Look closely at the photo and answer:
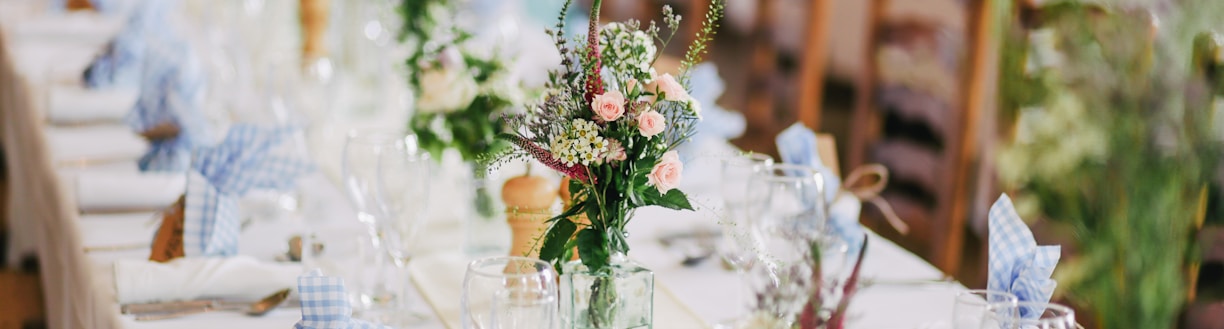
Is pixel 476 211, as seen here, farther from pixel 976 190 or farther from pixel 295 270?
pixel 976 190

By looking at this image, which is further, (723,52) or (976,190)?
(723,52)

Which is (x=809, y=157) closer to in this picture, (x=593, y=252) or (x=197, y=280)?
(x=593, y=252)

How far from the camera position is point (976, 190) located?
4719 millimetres

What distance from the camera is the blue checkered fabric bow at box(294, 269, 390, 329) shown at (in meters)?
1.20

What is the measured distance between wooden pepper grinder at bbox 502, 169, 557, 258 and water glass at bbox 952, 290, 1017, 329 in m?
0.59

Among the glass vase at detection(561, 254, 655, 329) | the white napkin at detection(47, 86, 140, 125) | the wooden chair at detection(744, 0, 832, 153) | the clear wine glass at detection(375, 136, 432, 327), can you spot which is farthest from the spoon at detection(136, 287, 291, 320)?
the wooden chair at detection(744, 0, 832, 153)

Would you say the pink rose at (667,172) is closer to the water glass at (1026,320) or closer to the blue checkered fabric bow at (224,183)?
the water glass at (1026,320)

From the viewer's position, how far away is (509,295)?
1179 millimetres

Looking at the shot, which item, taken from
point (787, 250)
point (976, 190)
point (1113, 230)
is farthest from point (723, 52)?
point (787, 250)

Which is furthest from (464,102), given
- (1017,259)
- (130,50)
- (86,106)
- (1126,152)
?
(1126,152)

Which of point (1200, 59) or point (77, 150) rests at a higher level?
point (1200, 59)

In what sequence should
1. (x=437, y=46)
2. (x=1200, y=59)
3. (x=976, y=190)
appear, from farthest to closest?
(x=976, y=190), (x=1200, y=59), (x=437, y=46)

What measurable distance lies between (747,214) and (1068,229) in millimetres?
1566

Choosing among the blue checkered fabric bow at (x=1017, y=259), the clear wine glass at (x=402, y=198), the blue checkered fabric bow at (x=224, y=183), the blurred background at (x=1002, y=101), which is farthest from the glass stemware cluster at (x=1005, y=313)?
the blurred background at (x=1002, y=101)
